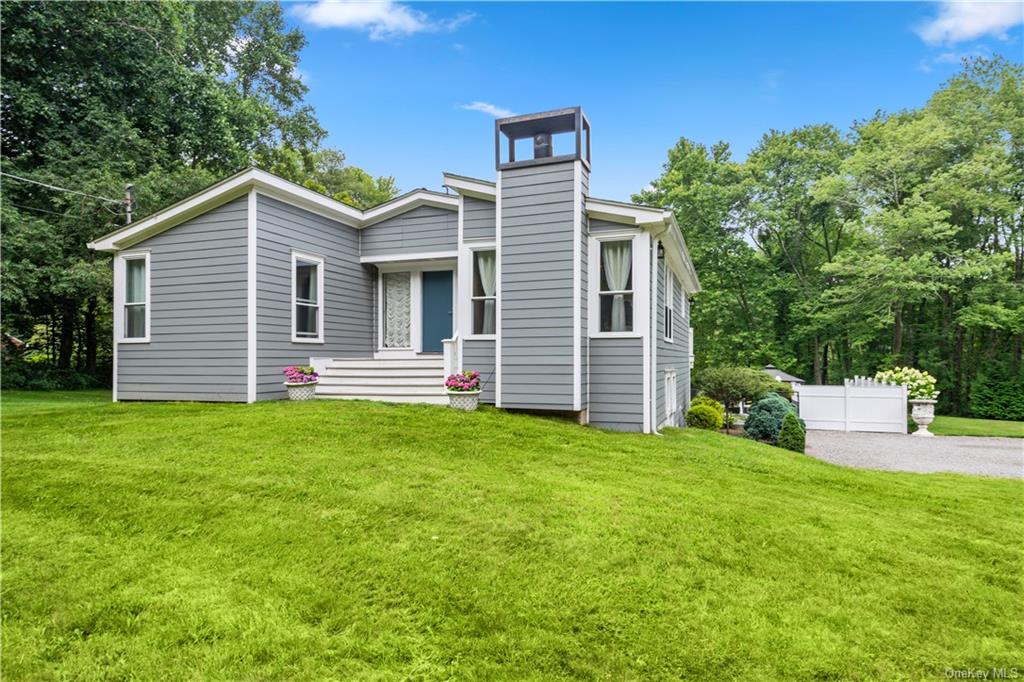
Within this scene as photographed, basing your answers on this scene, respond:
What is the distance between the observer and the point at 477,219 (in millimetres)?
9016

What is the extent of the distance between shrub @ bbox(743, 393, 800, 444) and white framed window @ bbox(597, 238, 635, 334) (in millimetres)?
4766

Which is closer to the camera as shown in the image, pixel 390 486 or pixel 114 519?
pixel 114 519

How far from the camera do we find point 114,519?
3812 millimetres

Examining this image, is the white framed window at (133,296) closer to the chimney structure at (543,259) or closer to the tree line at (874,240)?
the chimney structure at (543,259)

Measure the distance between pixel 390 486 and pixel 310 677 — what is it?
7.02 ft

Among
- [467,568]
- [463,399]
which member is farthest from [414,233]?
[467,568]

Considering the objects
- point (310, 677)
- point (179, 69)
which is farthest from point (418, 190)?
point (179, 69)

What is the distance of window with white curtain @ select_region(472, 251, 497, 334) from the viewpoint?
901 cm

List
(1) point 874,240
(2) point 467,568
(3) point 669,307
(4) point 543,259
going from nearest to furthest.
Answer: (2) point 467,568 → (4) point 543,259 → (3) point 669,307 → (1) point 874,240

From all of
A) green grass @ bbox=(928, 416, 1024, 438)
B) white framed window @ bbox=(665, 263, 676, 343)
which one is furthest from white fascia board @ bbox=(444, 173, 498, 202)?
green grass @ bbox=(928, 416, 1024, 438)

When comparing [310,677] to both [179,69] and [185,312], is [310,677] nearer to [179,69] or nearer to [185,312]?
[185,312]

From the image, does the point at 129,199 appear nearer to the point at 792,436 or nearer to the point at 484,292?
the point at 484,292

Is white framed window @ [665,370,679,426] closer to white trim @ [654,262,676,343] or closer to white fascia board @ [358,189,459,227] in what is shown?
white trim @ [654,262,676,343]

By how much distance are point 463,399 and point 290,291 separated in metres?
3.85
